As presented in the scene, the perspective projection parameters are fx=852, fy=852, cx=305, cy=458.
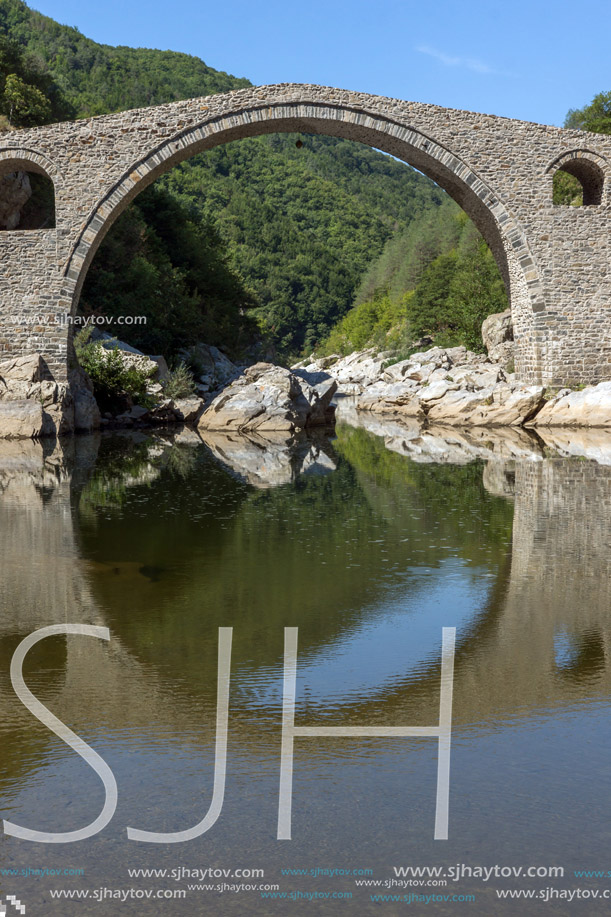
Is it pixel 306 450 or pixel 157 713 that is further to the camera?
pixel 306 450

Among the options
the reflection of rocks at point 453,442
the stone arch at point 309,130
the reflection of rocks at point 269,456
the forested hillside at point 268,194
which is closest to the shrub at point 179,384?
the reflection of rocks at point 269,456

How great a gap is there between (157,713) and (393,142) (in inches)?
616

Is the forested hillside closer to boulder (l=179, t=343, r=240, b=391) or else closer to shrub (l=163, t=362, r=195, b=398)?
boulder (l=179, t=343, r=240, b=391)

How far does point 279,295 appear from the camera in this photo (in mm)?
60312

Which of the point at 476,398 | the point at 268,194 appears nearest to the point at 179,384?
the point at 476,398

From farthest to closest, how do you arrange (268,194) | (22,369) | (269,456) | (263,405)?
(268,194) → (263,405) → (22,369) → (269,456)

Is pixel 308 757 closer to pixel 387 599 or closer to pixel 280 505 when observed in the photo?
pixel 387 599

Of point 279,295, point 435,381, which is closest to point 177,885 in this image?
Result: point 435,381

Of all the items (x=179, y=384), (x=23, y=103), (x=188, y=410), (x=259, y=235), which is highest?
(x=259, y=235)

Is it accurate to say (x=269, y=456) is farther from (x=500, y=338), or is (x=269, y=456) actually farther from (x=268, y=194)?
(x=268, y=194)

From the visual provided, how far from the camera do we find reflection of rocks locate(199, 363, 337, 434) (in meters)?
16.2

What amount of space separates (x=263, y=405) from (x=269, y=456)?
4425mm

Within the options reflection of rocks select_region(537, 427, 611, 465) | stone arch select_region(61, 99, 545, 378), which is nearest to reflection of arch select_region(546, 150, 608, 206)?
stone arch select_region(61, 99, 545, 378)

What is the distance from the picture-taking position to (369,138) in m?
17.0
